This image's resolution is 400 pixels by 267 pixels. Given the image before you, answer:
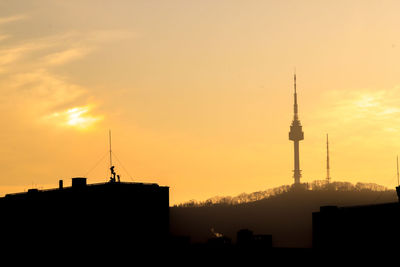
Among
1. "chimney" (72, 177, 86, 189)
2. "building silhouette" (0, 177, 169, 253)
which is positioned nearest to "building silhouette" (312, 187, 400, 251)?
"building silhouette" (0, 177, 169, 253)

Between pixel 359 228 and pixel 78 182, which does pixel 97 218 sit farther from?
pixel 359 228

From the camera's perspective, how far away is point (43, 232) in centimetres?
13550

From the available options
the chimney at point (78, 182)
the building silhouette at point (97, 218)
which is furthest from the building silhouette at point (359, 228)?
the chimney at point (78, 182)

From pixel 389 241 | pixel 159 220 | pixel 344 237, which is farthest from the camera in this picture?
pixel 159 220

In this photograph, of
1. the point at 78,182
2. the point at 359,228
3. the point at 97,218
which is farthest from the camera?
the point at 78,182

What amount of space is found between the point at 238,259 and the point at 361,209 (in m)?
16.6

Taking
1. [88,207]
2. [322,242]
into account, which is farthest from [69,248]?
[322,242]

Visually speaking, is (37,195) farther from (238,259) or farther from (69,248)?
(238,259)

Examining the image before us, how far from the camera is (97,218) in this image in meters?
130

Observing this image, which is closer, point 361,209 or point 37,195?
point 361,209

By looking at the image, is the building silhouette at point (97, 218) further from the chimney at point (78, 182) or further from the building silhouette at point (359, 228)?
the building silhouette at point (359, 228)

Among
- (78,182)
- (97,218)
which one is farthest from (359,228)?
(78,182)

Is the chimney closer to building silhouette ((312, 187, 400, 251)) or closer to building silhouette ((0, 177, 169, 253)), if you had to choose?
building silhouette ((0, 177, 169, 253))

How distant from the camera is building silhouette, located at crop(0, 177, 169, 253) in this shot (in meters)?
130
